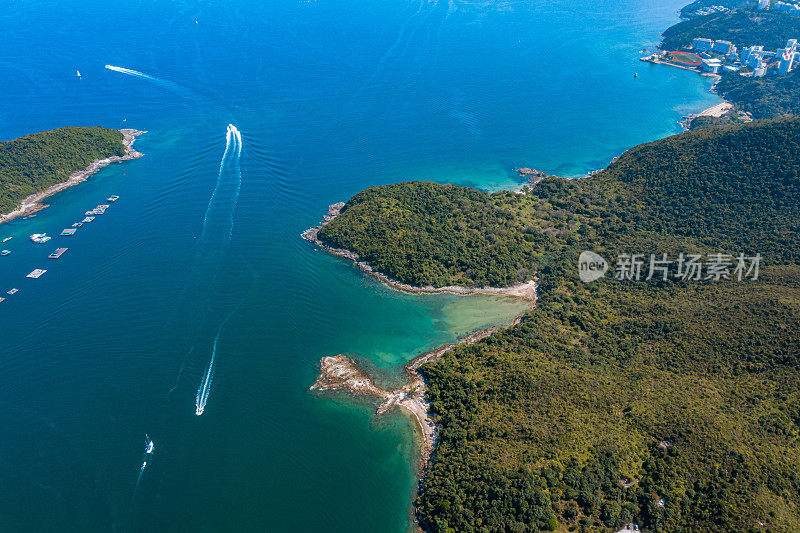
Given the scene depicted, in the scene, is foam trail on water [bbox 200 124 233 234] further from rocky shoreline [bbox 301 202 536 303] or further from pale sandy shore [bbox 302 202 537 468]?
pale sandy shore [bbox 302 202 537 468]

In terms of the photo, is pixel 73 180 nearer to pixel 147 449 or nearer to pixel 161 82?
pixel 161 82

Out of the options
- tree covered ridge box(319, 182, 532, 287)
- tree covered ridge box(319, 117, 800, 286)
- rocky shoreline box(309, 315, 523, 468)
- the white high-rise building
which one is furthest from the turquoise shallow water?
the white high-rise building

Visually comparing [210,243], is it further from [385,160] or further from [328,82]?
[328,82]

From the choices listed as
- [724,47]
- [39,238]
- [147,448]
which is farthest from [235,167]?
[724,47]

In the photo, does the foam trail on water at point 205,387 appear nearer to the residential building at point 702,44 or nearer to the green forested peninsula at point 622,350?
the green forested peninsula at point 622,350

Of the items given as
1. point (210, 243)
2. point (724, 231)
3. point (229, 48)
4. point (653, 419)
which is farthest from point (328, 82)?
point (653, 419)
